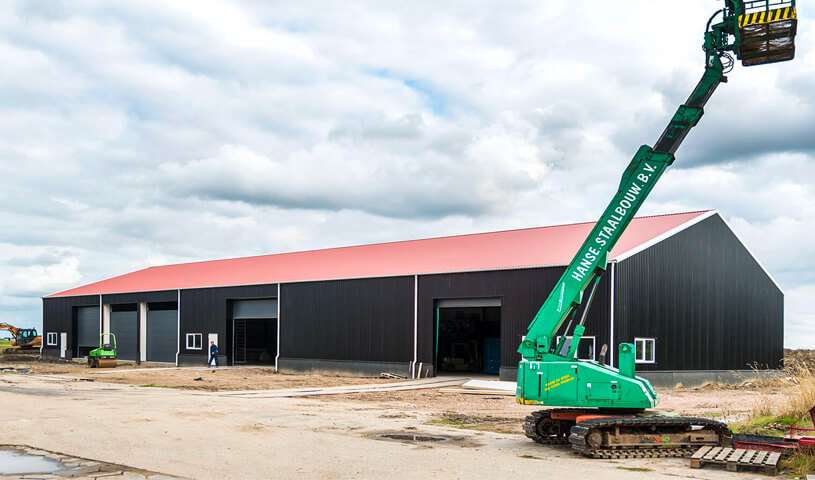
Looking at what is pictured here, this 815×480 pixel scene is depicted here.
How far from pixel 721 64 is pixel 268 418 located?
12.8m

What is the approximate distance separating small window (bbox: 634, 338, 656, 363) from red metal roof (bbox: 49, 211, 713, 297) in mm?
3566

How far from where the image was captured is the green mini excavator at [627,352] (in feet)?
44.0

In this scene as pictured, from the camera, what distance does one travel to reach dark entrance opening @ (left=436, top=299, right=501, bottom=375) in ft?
140

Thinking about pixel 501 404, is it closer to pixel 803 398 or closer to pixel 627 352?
pixel 803 398

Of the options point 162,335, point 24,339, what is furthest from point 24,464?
point 24,339

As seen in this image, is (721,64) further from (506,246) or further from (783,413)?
(506,246)

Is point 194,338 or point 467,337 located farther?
point 194,338

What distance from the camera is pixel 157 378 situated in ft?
122

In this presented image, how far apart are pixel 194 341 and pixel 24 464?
123 ft

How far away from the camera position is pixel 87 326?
2323 inches

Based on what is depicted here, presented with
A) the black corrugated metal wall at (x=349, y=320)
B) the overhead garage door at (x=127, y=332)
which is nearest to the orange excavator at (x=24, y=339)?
the overhead garage door at (x=127, y=332)

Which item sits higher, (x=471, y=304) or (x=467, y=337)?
(x=471, y=304)

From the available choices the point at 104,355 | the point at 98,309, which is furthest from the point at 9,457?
the point at 98,309

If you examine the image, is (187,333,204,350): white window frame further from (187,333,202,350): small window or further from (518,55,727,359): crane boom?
(518,55,727,359): crane boom
